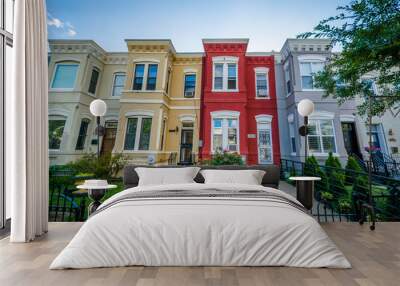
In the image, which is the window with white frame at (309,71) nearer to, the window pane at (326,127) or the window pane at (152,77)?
the window pane at (326,127)

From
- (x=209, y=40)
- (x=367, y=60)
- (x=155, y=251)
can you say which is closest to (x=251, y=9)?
(x=209, y=40)

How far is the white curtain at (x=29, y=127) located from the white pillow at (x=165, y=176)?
1.09 m

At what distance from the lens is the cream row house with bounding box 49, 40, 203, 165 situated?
4.11m

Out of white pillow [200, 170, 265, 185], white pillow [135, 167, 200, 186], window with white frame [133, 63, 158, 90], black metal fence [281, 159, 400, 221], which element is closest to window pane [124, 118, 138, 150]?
window with white frame [133, 63, 158, 90]

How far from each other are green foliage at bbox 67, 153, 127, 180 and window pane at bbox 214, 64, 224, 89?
216 cm

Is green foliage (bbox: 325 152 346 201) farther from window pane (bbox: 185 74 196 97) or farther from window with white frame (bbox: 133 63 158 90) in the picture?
window with white frame (bbox: 133 63 158 90)

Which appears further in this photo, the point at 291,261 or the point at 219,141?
the point at 219,141

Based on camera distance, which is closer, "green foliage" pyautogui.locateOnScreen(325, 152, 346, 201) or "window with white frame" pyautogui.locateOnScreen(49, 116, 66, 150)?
"green foliage" pyautogui.locateOnScreen(325, 152, 346, 201)

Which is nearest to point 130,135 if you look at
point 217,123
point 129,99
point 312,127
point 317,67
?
point 129,99

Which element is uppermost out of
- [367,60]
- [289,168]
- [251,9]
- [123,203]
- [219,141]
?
[251,9]

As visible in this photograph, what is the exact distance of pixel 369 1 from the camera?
133 inches

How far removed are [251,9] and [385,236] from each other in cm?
372

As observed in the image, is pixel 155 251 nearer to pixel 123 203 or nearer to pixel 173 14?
pixel 123 203

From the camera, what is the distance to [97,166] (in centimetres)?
408
